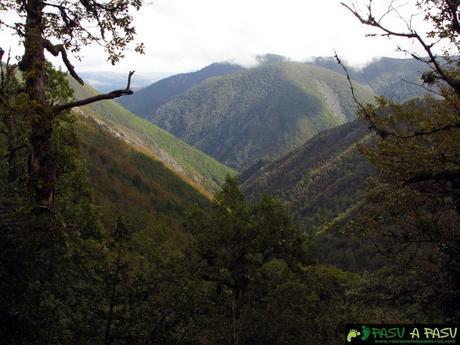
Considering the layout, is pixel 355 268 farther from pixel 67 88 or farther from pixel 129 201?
pixel 67 88

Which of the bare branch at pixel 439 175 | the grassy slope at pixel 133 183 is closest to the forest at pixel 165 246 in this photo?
the bare branch at pixel 439 175

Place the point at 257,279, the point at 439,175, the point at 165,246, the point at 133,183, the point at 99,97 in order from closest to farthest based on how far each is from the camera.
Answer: the point at 99,97, the point at 439,175, the point at 165,246, the point at 257,279, the point at 133,183

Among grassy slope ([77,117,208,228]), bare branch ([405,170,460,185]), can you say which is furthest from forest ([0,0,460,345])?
grassy slope ([77,117,208,228])

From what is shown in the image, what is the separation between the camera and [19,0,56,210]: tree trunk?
9586 millimetres

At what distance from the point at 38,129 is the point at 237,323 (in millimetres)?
8372

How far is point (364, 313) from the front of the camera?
15430 millimetres

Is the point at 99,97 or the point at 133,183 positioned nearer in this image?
the point at 99,97

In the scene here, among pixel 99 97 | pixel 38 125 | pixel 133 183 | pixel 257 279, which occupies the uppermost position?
pixel 99 97

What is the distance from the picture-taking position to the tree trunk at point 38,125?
9586 mm

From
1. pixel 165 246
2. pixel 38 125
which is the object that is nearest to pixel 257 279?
pixel 165 246

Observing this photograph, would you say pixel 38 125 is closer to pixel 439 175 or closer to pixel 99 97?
pixel 99 97

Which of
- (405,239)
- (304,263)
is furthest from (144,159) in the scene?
(405,239)

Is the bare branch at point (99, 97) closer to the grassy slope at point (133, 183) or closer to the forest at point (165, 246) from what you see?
the forest at point (165, 246)

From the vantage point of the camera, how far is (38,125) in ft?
31.4
